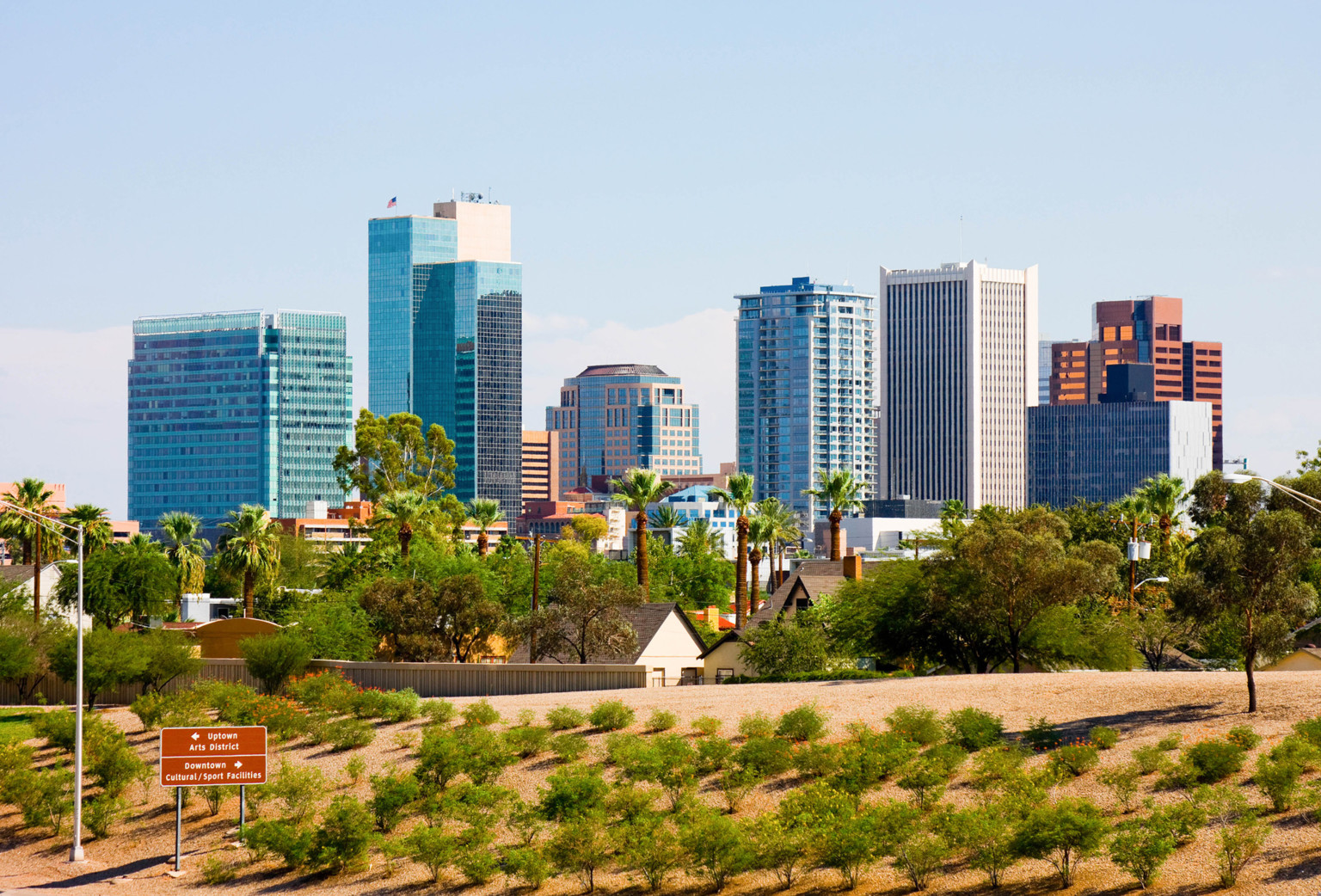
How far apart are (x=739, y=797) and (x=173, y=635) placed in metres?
32.6

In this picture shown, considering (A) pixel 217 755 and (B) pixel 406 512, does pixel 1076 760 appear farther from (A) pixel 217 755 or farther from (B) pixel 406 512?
(B) pixel 406 512

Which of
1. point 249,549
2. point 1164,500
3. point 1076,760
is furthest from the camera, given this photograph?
point 1164,500

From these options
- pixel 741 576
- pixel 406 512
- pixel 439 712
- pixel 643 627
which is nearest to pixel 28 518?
pixel 406 512

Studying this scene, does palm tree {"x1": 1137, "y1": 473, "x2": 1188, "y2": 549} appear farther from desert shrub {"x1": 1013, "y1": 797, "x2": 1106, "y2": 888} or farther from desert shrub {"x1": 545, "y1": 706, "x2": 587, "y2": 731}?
desert shrub {"x1": 1013, "y1": 797, "x2": 1106, "y2": 888}

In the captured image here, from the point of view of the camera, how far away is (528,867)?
33.3 metres

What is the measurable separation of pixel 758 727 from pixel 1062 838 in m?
13.0

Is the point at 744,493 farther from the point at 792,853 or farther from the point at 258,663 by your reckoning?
the point at 792,853

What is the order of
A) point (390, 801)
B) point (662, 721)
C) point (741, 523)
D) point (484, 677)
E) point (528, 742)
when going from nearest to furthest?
1. point (390, 801)
2. point (528, 742)
3. point (662, 721)
4. point (484, 677)
5. point (741, 523)

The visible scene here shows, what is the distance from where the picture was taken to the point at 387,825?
1511 inches

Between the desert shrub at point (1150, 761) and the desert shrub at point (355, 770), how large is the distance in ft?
64.1

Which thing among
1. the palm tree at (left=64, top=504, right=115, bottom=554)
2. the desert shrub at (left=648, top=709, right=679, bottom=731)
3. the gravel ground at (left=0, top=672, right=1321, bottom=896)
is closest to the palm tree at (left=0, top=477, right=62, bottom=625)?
the palm tree at (left=64, top=504, right=115, bottom=554)

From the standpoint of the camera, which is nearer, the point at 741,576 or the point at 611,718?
the point at 611,718

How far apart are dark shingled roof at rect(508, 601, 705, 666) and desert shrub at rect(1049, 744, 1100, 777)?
112 feet

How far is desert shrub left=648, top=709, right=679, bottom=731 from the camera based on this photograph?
4459 cm
